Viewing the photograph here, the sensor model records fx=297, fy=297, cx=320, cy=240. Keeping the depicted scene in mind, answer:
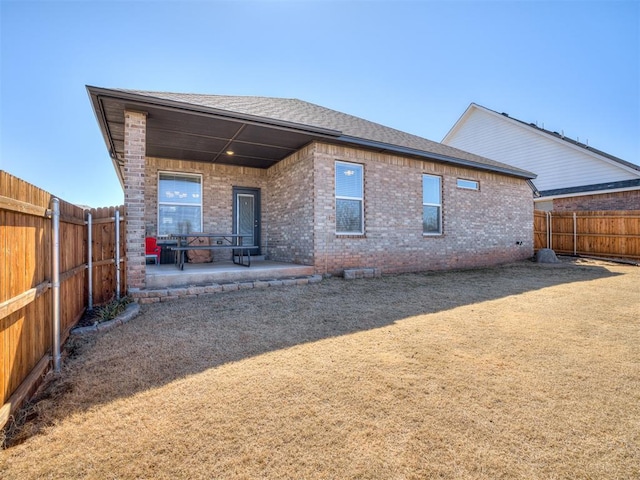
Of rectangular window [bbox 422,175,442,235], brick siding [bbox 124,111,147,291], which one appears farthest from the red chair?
rectangular window [bbox 422,175,442,235]

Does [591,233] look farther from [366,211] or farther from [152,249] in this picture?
[152,249]

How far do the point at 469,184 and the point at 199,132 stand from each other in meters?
Result: 8.29

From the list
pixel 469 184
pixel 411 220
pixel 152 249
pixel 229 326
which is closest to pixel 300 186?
pixel 411 220

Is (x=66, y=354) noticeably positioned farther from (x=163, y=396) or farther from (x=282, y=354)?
(x=282, y=354)

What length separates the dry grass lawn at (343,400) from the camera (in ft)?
5.15

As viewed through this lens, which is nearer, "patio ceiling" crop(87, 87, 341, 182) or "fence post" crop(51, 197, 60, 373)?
"fence post" crop(51, 197, 60, 373)

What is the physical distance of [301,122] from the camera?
6383 millimetres

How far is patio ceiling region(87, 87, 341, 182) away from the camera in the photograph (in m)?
5.06

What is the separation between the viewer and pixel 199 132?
6344mm

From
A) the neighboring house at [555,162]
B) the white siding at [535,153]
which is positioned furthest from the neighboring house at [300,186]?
the white siding at [535,153]

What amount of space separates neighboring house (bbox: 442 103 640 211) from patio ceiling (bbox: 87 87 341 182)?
48.0ft

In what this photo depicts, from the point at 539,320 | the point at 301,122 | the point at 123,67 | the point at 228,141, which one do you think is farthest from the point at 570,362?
the point at 123,67

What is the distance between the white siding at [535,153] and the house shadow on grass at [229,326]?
11822mm

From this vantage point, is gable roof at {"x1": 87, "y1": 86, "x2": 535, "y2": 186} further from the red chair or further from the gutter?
the red chair
